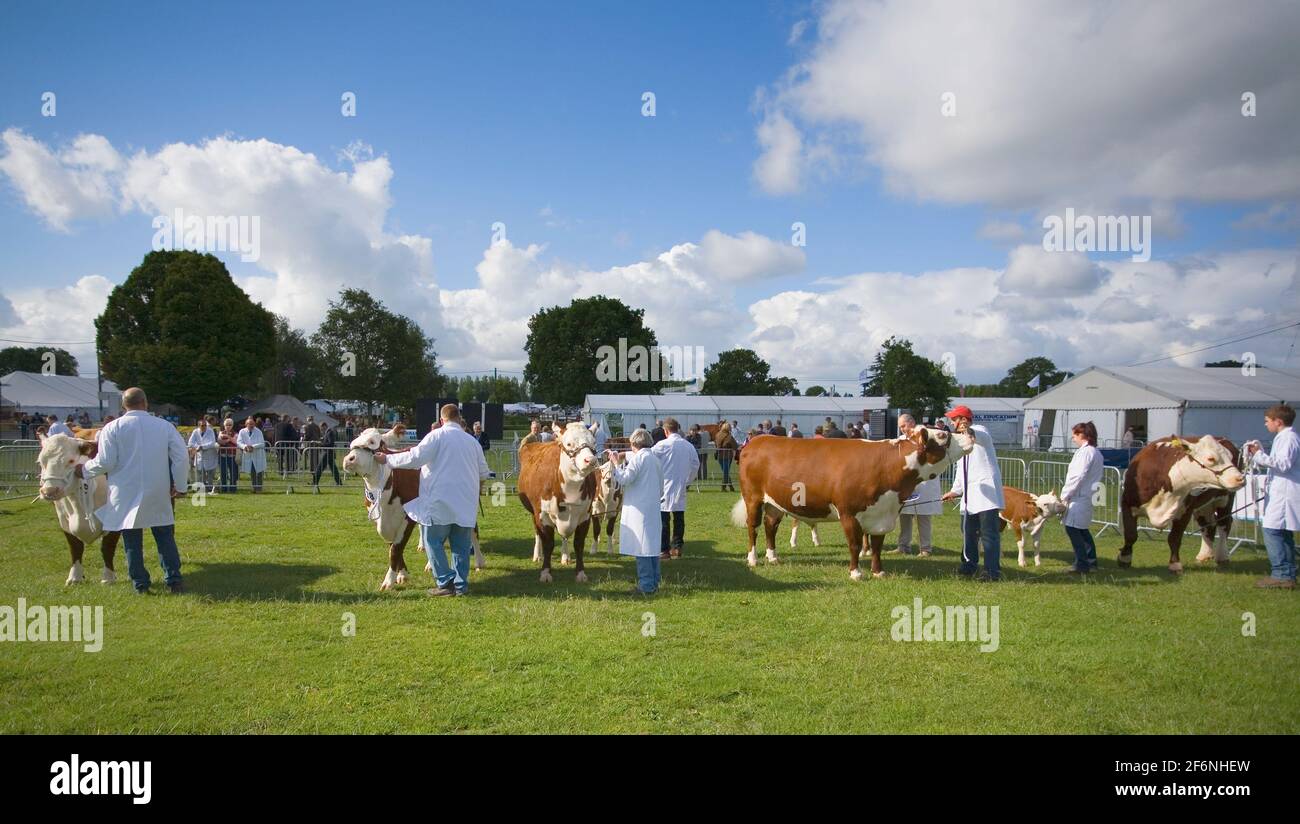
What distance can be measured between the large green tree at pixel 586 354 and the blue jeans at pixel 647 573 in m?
47.7

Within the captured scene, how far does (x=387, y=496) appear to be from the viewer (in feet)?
27.9

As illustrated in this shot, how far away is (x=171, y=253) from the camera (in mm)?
42844

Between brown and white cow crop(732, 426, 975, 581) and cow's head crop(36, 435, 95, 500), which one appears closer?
cow's head crop(36, 435, 95, 500)

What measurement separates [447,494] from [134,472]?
3.45 m

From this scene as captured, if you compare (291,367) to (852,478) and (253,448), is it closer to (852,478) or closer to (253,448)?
(253,448)

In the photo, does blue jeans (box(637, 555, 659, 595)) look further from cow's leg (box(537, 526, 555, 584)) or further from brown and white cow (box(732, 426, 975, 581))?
brown and white cow (box(732, 426, 975, 581))

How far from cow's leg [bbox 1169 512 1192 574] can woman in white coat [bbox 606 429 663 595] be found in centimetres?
690

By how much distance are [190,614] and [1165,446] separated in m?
12.5

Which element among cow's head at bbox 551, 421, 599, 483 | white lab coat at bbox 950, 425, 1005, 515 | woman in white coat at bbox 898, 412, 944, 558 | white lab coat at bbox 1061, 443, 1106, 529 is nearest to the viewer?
cow's head at bbox 551, 421, 599, 483

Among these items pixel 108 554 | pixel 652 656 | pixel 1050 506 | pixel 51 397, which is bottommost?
pixel 652 656

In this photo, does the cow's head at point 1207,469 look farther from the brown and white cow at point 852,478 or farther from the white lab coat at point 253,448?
the white lab coat at point 253,448

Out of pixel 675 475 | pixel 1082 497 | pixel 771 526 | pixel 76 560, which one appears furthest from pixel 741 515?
pixel 76 560

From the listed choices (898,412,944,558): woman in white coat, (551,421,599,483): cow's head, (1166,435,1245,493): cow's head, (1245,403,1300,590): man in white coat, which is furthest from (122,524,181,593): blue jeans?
(1166,435,1245,493): cow's head

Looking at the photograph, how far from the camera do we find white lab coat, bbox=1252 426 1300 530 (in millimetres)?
7789
